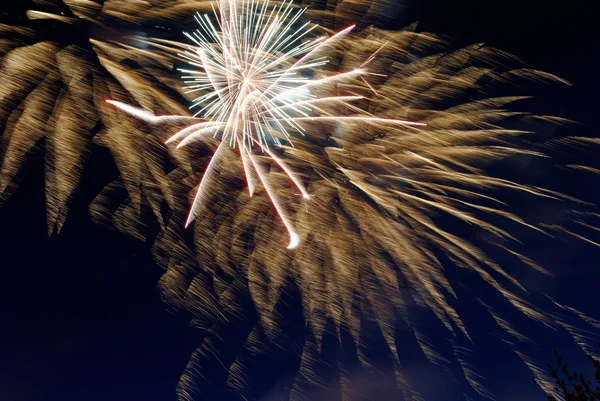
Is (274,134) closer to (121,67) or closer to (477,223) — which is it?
(121,67)

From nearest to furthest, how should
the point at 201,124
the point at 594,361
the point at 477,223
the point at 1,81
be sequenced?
the point at 1,81
the point at 594,361
the point at 201,124
the point at 477,223

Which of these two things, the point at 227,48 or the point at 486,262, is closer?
the point at 227,48

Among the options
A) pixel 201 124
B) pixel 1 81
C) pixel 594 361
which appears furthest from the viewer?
pixel 201 124

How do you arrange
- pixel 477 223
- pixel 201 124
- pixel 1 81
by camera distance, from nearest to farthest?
pixel 1 81 < pixel 201 124 < pixel 477 223

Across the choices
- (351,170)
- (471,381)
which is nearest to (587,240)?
(471,381)

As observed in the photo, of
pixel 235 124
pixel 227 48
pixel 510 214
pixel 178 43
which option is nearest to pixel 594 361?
pixel 510 214

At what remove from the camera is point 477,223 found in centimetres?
987

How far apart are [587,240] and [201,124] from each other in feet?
22.7

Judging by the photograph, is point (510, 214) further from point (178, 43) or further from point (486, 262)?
point (178, 43)

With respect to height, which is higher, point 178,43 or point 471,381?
point 178,43

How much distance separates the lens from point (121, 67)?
29.0 ft

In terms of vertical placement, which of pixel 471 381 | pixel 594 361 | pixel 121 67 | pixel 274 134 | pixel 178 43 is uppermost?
pixel 178 43

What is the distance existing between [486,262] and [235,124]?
5.21 m

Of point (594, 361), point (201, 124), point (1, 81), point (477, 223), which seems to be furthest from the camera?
point (477, 223)
